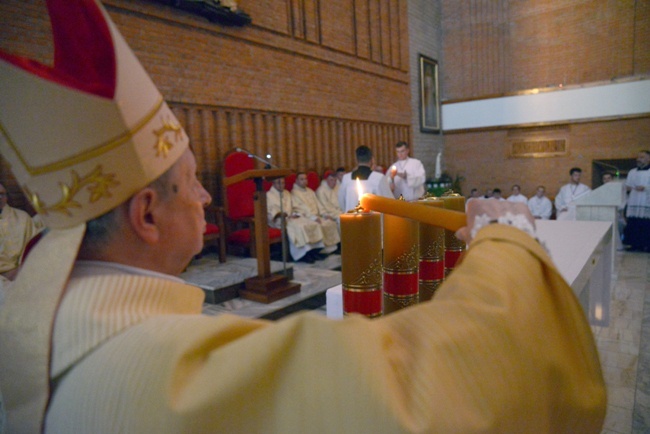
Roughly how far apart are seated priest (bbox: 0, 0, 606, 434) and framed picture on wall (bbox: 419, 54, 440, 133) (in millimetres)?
11190

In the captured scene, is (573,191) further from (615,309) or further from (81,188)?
(81,188)

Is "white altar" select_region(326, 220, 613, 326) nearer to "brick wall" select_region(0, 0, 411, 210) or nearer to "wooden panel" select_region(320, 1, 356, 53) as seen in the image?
"brick wall" select_region(0, 0, 411, 210)

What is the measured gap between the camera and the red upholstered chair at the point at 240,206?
5.90 meters

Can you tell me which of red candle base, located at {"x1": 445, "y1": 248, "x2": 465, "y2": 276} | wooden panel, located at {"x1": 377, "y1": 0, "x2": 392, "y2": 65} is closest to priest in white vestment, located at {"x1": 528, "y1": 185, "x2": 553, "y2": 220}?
wooden panel, located at {"x1": 377, "y1": 0, "x2": 392, "y2": 65}

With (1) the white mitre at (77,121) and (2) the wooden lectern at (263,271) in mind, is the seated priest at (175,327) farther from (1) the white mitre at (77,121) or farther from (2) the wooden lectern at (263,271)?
(2) the wooden lectern at (263,271)

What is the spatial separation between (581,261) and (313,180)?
5.91 m

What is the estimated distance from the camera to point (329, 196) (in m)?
7.58

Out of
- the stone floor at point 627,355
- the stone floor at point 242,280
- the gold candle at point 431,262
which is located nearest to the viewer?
the gold candle at point 431,262

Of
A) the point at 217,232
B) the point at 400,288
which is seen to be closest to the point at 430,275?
the point at 400,288

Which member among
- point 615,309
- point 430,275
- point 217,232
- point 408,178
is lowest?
point 615,309

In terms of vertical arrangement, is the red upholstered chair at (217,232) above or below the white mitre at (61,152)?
below

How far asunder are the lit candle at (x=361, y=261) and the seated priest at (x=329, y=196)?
6.18 m

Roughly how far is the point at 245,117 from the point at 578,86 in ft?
27.2

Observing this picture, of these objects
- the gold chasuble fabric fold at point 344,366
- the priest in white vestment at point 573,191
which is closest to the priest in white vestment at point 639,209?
the priest in white vestment at point 573,191
